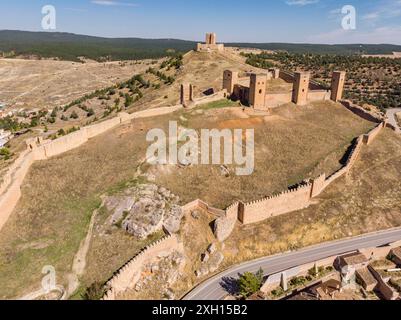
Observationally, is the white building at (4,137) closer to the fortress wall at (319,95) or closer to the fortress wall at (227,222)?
the fortress wall at (227,222)

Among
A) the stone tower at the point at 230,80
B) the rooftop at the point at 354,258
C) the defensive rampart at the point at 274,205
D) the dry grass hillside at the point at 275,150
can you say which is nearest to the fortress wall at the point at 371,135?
the dry grass hillside at the point at 275,150

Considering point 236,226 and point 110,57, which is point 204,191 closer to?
point 236,226

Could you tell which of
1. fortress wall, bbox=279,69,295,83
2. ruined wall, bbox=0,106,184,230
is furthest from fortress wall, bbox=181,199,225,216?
fortress wall, bbox=279,69,295,83

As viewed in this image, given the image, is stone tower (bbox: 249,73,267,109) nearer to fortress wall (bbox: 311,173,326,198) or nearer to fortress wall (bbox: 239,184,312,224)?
fortress wall (bbox: 311,173,326,198)

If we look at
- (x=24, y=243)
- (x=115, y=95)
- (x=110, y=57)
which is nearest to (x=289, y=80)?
(x=115, y=95)

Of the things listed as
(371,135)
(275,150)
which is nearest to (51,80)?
(275,150)

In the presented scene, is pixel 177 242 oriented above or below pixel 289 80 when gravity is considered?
below

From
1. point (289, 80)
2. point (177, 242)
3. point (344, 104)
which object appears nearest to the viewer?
point (177, 242)
